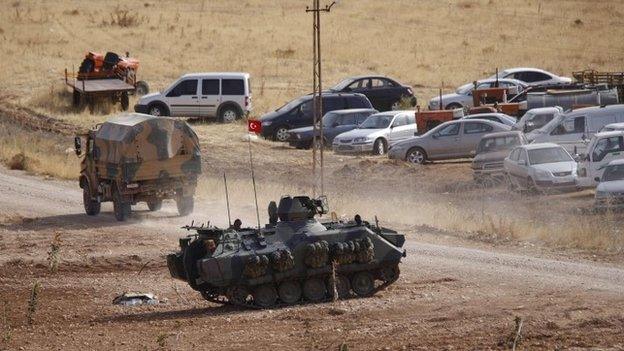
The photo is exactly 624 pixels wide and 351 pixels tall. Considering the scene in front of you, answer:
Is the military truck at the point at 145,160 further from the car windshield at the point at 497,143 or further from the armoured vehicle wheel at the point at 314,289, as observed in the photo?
the armoured vehicle wheel at the point at 314,289

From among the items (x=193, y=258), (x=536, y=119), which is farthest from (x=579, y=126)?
(x=193, y=258)

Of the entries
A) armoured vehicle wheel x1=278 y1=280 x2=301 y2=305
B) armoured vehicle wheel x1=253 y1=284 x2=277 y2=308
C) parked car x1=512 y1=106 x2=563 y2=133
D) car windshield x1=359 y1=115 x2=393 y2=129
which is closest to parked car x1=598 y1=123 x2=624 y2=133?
parked car x1=512 y1=106 x2=563 y2=133

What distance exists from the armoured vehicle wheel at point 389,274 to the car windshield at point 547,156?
12910 mm

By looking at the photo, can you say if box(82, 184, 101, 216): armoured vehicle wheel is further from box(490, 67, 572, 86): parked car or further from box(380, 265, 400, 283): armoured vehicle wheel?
box(490, 67, 572, 86): parked car

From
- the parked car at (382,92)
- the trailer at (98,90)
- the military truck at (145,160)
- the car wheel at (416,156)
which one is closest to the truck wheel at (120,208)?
the military truck at (145,160)

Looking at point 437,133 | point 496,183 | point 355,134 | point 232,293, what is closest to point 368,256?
point 232,293

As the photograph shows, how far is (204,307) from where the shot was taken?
2006 cm

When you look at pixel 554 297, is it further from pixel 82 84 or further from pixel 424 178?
pixel 82 84

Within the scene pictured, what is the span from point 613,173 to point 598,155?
2.25 meters

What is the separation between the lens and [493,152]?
34781 millimetres

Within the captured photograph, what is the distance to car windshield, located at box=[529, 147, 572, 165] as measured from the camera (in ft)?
106

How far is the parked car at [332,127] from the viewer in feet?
140

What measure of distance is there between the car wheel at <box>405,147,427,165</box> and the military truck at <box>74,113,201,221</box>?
10.7 m

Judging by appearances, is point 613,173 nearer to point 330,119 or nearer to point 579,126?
point 579,126
